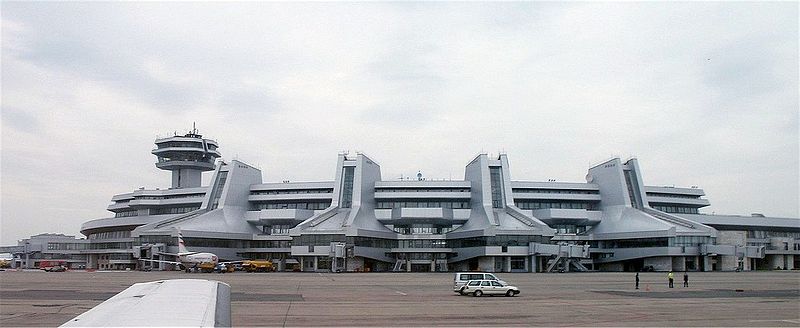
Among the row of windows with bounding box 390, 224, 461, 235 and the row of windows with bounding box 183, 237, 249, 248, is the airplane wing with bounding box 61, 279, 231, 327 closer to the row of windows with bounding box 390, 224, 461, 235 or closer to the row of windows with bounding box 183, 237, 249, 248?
the row of windows with bounding box 183, 237, 249, 248

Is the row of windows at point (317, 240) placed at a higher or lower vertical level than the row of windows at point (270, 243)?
higher

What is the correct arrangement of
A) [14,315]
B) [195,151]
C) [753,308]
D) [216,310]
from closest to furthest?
[216,310] → [14,315] → [753,308] → [195,151]

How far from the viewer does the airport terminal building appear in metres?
112

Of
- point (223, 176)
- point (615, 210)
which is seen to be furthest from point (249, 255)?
point (615, 210)

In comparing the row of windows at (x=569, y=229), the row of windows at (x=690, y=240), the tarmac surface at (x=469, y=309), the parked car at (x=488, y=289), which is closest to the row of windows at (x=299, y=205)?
the row of windows at (x=569, y=229)

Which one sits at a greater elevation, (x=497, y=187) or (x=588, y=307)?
(x=497, y=187)

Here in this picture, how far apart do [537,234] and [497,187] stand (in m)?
19.4

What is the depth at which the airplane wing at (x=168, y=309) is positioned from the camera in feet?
22.9

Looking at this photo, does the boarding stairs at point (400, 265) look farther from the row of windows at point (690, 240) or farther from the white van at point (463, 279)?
the white van at point (463, 279)

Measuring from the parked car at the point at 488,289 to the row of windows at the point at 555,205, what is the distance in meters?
87.1

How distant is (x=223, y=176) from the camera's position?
454 feet

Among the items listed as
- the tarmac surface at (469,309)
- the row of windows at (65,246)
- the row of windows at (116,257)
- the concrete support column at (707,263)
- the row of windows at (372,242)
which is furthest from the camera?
the row of windows at (65,246)

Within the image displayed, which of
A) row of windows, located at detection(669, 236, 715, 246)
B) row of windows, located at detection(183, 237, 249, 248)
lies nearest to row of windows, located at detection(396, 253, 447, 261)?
row of windows, located at detection(183, 237, 249, 248)

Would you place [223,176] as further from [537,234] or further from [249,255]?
[537,234]
